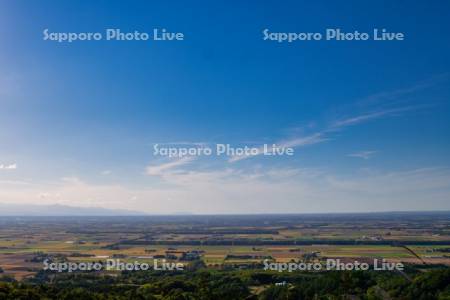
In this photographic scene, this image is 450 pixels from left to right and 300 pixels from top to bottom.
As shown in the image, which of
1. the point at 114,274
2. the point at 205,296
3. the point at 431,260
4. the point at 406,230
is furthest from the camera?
the point at 406,230

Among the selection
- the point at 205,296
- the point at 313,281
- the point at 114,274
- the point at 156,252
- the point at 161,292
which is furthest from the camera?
the point at 156,252

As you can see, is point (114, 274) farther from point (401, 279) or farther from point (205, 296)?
point (401, 279)

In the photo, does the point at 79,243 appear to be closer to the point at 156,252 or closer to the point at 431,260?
the point at 156,252

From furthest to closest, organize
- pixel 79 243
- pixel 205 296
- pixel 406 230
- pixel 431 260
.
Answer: pixel 406 230, pixel 79 243, pixel 431 260, pixel 205 296

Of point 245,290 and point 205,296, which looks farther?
point 245,290

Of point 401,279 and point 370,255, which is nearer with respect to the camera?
point 401,279

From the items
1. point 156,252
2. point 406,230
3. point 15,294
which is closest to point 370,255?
point 156,252

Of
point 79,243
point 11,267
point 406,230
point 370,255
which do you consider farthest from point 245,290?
point 406,230
